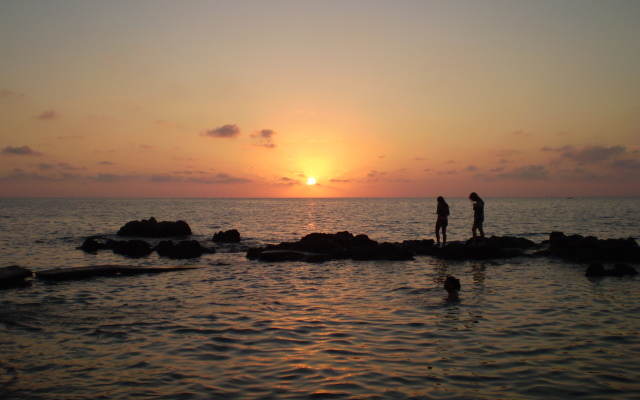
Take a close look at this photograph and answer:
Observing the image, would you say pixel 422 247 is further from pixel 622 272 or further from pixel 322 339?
pixel 322 339

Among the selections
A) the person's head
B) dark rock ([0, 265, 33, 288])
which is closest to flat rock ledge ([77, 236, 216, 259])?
dark rock ([0, 265, 33, 288])

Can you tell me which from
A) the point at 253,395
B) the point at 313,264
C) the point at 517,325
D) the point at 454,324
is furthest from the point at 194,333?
the point at 313,264

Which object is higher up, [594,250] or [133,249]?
[594,250]

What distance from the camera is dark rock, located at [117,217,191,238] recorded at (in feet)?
139

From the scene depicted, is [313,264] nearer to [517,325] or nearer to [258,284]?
[258,284]

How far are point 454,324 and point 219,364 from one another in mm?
5667

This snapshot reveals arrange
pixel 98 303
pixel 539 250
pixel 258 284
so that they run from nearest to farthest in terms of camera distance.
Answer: pixel 98 303 < pixel 258 284 < pixel 539 250

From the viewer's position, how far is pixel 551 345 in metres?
9.95

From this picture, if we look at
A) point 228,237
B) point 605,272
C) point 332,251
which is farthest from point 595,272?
point 228,237

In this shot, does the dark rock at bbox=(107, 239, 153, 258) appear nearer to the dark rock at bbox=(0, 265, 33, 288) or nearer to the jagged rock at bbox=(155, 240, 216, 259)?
the jagged rock at bbox=(155, 240, 216, 259)

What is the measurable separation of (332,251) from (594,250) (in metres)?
13.2

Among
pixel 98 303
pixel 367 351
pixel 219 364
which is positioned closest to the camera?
pixel 219 364

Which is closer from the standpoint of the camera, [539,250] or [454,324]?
[454,324]

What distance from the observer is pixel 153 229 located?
42938 millimetres
